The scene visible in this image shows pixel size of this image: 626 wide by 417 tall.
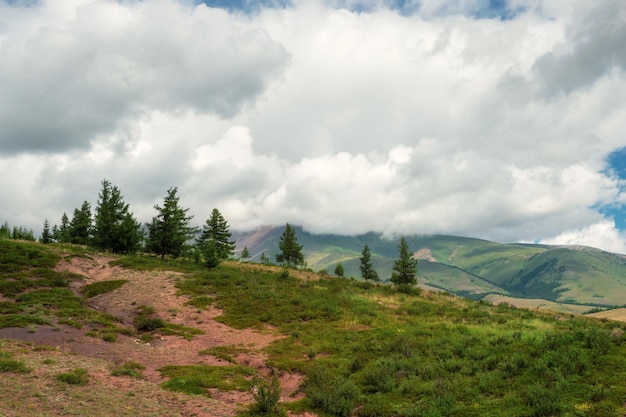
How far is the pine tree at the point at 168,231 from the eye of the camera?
2164 inches

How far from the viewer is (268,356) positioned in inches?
893

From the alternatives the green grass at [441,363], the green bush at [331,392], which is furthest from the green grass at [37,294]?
the green bush at [331,392]

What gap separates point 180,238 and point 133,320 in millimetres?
27773

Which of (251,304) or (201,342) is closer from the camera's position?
(201,342)

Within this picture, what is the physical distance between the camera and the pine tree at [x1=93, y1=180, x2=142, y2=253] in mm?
54844

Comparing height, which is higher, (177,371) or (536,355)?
(536,355)

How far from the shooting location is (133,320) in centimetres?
2894

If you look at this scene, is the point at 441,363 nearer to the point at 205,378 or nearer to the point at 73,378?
the point at 205,378

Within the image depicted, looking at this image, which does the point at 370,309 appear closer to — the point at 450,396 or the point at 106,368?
the point at 450,396

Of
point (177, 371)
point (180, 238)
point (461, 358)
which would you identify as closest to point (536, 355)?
point (461, 358)

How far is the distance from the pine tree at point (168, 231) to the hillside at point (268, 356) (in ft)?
56.9

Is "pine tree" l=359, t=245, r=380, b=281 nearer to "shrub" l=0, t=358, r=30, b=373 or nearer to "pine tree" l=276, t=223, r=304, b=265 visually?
"pine tree" l=276, t=223, r=304, b=265

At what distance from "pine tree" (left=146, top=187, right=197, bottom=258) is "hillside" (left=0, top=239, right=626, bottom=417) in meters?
17.3

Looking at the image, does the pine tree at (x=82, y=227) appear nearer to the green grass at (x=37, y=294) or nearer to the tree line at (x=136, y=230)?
the tree line at (x=136, y=230)
